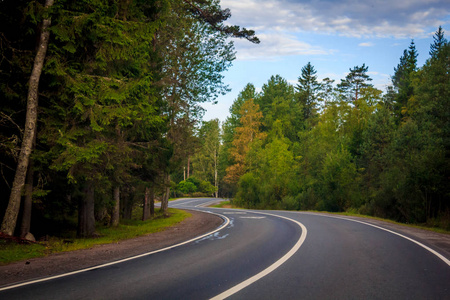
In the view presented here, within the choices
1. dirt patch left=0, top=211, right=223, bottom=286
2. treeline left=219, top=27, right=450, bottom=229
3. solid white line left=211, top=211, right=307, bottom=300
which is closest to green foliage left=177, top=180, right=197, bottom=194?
treeline left=219, top=27, right=450, bottom=229

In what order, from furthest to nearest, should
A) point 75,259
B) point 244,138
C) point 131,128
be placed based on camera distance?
1. point 244,138
2. point 131,128
3. point 75,259

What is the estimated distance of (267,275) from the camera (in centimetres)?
648

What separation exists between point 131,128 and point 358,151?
33.6m

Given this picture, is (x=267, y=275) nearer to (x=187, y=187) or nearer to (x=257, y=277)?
(x=257, y=277)

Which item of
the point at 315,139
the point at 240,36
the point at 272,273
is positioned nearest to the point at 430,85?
the point at 315,139

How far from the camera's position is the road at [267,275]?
5369mm

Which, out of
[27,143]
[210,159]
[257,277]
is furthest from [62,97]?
[210,159]

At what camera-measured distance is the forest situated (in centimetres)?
1123

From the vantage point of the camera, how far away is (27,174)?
11820 mm

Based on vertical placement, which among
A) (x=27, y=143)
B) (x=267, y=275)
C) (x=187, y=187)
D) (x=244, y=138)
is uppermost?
(x=244, y=138)

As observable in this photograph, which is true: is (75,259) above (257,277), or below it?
below

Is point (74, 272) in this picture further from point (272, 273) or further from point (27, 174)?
point (27, 174)

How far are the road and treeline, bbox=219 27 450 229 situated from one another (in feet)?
40.5

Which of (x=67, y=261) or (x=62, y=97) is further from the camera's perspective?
(x=62, y=97)
